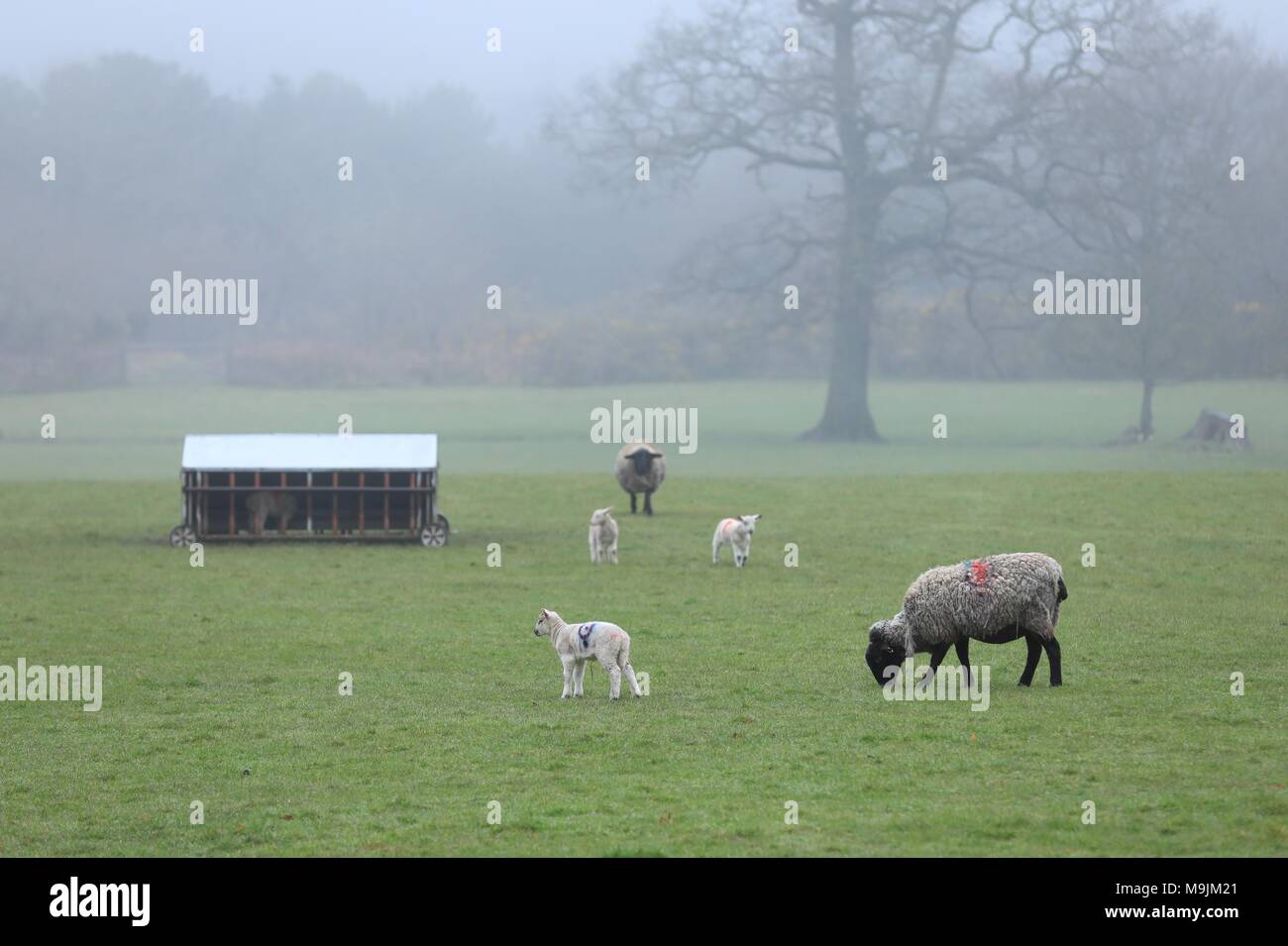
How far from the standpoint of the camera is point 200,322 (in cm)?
10700

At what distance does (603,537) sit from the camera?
30719 millimetres

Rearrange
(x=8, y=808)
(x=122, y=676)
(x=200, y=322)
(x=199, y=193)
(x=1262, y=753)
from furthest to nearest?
(x=199, y=193) → (x=200, y=322) → (x=122, y=676) → (x=1262, y=753) → (x=8, y=808)

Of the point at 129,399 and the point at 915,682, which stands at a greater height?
the point at 129,399

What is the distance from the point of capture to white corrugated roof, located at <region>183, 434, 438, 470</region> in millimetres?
32812

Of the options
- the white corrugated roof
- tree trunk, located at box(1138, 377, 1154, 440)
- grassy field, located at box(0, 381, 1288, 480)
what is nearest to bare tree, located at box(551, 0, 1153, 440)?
grassy field, located at box(0, 381, 1288, 480)

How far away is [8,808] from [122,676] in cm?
627

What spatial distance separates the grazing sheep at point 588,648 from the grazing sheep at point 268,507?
17.5m

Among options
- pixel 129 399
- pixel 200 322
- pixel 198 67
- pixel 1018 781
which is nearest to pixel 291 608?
pixel 1018 781

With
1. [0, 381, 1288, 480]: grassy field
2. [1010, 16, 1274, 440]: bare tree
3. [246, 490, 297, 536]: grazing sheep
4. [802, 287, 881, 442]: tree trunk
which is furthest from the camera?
[802, 287, 881, 442]: tree trunk

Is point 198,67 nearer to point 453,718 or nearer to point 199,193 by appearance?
point 199,193

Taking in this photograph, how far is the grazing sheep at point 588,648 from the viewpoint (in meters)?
16.7

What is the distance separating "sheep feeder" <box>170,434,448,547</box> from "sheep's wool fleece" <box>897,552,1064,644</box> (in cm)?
1760

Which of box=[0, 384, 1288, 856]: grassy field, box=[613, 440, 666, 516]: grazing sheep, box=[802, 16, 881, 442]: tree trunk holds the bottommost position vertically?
box=[0, 384, 1288, 856]: grassy field

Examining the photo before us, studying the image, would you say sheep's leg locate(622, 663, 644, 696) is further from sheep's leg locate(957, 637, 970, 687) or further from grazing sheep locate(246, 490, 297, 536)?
grazing sheep locate(246, 490, 297, 536)
